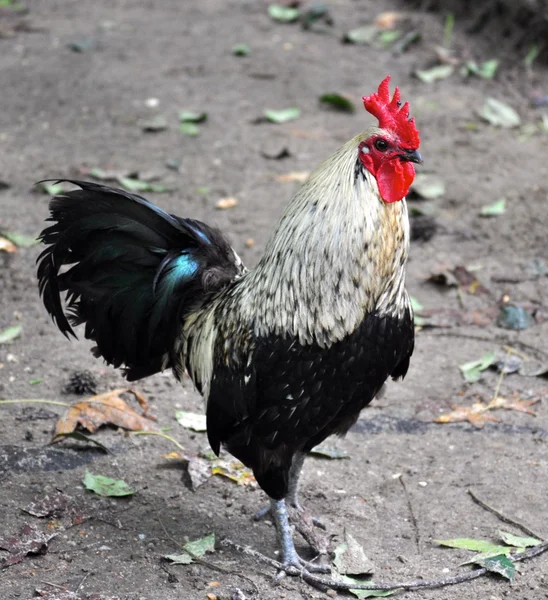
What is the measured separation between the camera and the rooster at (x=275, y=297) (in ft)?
12.1

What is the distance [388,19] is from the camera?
34.8ft

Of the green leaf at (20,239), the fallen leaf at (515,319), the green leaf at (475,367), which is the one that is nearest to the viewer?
the green leaf at (475,367)

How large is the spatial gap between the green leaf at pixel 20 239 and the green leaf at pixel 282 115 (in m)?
2.87

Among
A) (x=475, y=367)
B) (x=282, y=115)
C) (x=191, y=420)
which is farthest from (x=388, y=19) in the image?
(x=191, y=420)

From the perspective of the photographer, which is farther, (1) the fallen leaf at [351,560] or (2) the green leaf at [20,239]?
(2) the green leaf at [20,239]

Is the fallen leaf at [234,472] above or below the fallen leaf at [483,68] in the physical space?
below

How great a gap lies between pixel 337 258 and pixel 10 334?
2.68 metres

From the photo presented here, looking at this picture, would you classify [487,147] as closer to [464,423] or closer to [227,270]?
[464,423]

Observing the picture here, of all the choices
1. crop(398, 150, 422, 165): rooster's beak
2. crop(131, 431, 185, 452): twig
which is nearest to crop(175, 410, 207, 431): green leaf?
crop(131, 431, 185, 452): twig

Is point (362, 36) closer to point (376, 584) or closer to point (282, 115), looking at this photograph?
point (282, 115)

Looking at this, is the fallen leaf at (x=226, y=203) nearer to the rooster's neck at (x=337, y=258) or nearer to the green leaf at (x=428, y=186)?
the green leaf at (x=428, y=186)

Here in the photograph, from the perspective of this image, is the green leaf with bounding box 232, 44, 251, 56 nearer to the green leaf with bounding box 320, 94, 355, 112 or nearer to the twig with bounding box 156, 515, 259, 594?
the green leaf with bounding box 320, 94, 355, 112

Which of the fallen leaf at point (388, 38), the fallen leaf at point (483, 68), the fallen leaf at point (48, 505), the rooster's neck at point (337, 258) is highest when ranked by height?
the rooster's neck at point (337, 258)

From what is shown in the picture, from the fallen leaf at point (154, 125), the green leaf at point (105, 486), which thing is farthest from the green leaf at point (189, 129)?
the green leaf at point (105, 486)
